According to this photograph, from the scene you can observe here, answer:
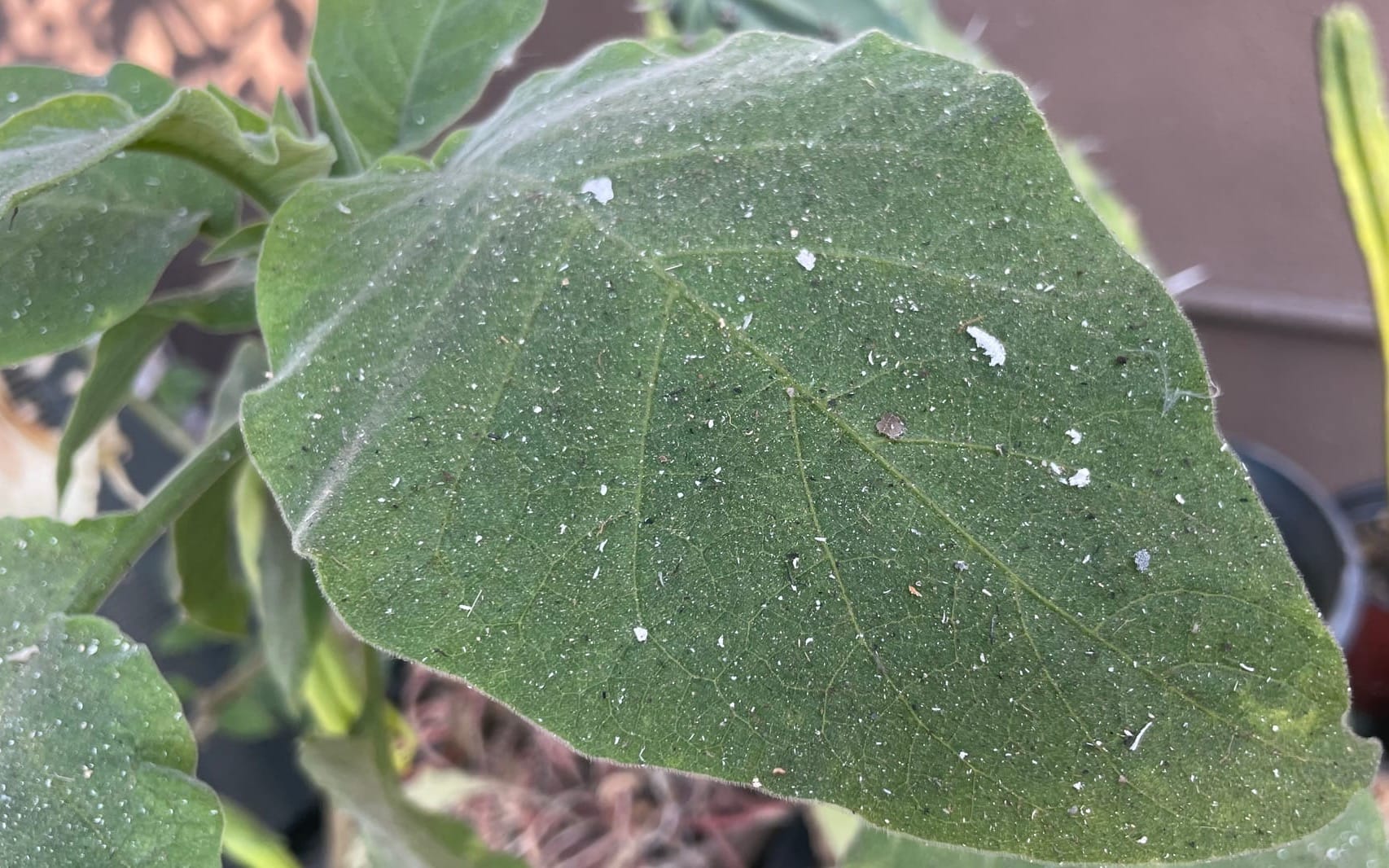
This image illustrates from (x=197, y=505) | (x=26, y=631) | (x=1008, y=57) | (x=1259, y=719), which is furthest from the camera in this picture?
(x=1008, y=57)

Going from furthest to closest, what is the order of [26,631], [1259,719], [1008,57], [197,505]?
[1008,57] < [197,505] < [26,631] < [1259,719]

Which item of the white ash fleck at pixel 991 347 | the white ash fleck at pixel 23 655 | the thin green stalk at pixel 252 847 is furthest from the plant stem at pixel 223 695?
the white ash fleck at pixel 991 347

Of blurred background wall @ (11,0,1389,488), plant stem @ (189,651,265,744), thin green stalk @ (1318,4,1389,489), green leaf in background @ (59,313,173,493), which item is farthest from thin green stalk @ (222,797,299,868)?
thin green stalk @ (1318,4,1389,489)

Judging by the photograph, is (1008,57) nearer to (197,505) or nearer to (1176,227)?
(1176,227)

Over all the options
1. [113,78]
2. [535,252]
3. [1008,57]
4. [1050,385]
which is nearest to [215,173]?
[113,78]

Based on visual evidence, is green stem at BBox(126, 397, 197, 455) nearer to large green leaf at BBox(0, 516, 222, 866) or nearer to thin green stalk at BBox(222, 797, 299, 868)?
thin green stalk at BBox(222, 797, 299, 868)

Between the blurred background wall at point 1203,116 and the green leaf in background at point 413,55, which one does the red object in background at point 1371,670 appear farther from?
the green leaf in background at point 413,55

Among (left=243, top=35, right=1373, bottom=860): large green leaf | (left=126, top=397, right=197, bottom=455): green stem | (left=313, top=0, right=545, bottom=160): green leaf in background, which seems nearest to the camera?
(left=243, top=35, right=1373, bottom=860): large green leaf
